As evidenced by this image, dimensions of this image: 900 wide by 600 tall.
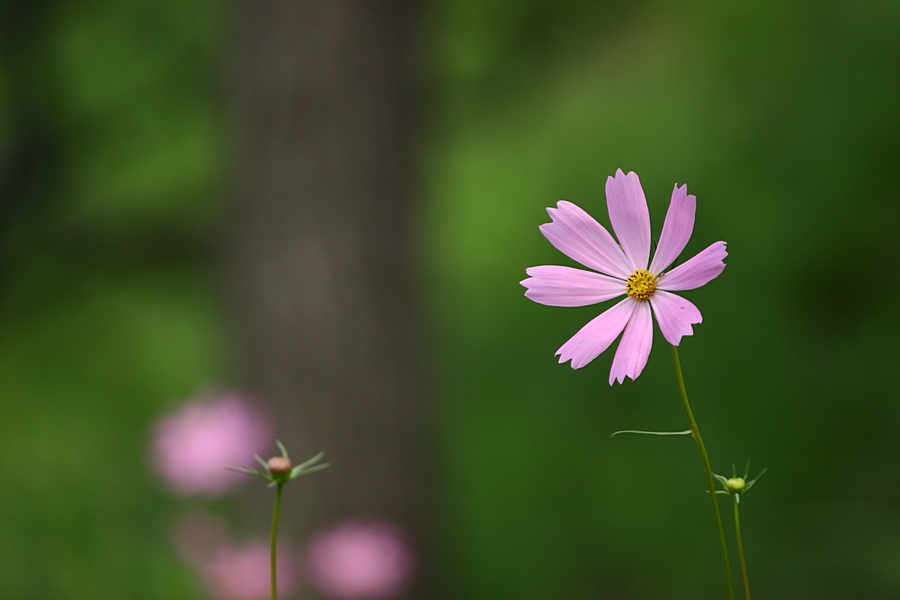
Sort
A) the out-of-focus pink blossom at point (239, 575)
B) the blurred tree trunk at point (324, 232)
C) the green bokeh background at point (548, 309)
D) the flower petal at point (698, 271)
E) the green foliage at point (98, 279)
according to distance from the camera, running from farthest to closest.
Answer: the green bokeh background at point (548, 309)
the blurred tree trunk at point (324, 232)
the green foliage at point (98, 279)
the out-of-focus pink blossom at point (239, 575)
the flower petal at point (698, 271)

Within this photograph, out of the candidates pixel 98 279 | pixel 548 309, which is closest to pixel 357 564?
pixel 98 279

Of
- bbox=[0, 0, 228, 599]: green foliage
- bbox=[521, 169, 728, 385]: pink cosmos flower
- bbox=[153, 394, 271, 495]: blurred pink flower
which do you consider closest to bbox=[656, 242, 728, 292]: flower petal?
bbox=[521, 169, 728, 385]: pink cosmos flower

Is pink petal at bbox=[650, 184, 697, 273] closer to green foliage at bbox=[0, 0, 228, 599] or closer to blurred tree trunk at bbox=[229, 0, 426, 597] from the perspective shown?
green foliage at bbox=[0, 0, 228, 599]

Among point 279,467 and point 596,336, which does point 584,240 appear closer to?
point 596,336

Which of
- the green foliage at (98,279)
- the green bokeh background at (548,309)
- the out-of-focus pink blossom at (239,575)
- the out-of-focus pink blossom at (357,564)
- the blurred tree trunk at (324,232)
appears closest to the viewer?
the out-of-focus pink blossom at (239,575)

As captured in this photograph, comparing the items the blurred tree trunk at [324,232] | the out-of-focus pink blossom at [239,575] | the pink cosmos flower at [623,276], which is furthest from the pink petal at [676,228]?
the blurred tree trunk at [324,232]

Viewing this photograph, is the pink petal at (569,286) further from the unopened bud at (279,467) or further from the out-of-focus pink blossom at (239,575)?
the out-of-focus pink blossom at (239,575)

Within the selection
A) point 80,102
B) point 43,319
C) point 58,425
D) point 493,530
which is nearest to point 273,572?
point 80,102
